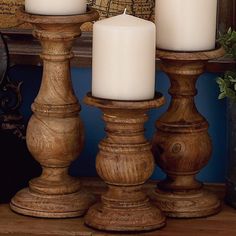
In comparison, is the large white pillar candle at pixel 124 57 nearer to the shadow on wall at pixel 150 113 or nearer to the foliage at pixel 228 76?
the foliage at pixel 228 76

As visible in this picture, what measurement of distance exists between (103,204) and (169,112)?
0.51 ft

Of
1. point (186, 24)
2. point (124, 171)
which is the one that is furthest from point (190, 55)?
point (124, 171)

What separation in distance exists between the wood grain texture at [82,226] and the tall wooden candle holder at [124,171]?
14mm

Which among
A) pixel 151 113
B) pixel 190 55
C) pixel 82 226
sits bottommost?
pixel 82 226

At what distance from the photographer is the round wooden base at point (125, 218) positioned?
114cm

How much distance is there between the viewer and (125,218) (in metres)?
1.14

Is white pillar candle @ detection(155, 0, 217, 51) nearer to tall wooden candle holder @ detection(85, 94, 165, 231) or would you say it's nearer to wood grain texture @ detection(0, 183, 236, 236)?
tall wooden candle holder @ detection(85, 94, 165, 231)

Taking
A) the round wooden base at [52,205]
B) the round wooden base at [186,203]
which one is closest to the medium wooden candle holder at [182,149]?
the round wooden base at [186,203]

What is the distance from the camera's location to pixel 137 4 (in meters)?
1.32

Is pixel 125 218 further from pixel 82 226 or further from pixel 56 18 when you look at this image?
pixel 56 18

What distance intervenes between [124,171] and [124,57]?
0.14m

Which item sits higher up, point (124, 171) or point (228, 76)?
point (228, 76)

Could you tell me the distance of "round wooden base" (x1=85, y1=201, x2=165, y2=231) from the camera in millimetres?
1136

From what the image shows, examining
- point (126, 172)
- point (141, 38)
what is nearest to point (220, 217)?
point (126, 172)
